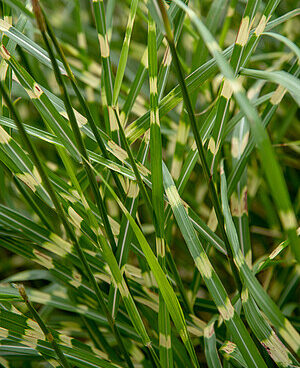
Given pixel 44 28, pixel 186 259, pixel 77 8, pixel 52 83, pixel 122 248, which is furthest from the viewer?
pixel 52 83

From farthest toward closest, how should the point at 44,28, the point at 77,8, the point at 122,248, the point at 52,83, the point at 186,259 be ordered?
the point at 52,83
the point at 186,259
the point at 77,8
the point at 122,248
the point at 44,28

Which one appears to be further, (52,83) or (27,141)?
(52,83)

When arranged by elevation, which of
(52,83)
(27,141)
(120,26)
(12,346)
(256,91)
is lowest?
(12,346)

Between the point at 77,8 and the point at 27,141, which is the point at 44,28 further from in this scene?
the point at 77,8

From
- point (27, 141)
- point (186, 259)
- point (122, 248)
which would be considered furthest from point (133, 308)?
point (186, 259)

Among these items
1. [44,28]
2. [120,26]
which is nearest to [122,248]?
[44,28]

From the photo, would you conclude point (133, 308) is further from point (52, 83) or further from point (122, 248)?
point (52, 83)

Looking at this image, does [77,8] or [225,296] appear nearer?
[225,296]

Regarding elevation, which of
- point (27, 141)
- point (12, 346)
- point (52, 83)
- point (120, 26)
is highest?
point (120, 26)

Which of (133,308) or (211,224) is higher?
(211,224)
